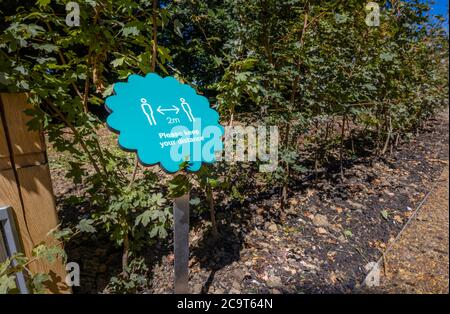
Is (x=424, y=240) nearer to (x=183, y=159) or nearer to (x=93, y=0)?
(x=183, y=159)

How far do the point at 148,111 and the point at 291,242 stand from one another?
6.14ft

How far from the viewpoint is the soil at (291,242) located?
7.61 ft

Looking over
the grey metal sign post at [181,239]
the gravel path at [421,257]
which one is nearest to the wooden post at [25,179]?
the grey metal sign post at [181,239]

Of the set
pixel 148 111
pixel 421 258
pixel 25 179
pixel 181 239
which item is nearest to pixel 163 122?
pixel 148 111

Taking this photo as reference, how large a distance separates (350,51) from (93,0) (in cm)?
285

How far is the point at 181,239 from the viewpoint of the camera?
1762 millimetres

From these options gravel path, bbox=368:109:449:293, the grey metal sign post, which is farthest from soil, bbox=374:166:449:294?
the grey metal sign post

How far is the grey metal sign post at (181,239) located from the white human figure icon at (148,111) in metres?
0.47

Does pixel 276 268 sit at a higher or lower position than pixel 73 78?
lower

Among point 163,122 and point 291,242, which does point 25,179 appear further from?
point 291,242

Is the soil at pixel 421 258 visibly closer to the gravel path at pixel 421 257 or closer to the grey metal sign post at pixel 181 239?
the gravel path at pixel 421 257

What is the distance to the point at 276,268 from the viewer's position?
243 cm

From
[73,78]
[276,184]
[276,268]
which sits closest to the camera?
[73,78]

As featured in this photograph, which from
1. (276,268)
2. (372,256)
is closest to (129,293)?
(276,268)
